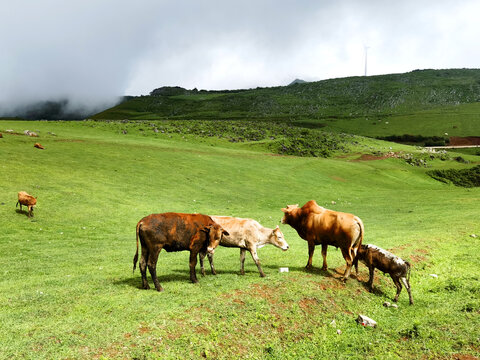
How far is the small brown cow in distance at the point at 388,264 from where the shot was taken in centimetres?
1249

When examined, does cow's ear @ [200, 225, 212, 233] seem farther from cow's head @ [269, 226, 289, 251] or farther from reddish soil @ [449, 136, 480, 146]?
reddish soil @ [449, 136, 480, 146]

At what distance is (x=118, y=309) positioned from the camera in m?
9.86

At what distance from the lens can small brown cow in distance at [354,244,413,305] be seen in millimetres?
12492

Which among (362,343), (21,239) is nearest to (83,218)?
(21,239)

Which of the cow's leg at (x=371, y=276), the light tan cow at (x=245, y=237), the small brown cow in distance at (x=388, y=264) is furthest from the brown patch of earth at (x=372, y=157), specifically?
the light tan cow at (x=245, y=237)

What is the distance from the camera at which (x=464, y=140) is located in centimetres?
13238

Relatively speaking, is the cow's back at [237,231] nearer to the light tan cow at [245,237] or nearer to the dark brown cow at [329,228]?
the light tan cow at [245,237]

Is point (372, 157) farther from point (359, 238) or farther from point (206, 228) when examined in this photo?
point (206, 228)

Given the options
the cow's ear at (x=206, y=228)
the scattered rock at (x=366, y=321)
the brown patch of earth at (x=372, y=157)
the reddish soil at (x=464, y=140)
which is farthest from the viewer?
the reddish soil at (x=464, y=140)

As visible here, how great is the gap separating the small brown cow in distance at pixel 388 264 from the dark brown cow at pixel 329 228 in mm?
479

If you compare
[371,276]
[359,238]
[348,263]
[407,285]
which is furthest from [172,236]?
[407,285]

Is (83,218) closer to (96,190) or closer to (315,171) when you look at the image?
(96,190)

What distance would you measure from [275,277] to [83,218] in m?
18.1

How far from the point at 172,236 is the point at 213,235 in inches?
69.5
